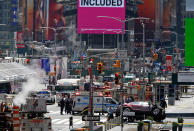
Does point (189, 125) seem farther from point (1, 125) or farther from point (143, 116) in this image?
point (1, 125)

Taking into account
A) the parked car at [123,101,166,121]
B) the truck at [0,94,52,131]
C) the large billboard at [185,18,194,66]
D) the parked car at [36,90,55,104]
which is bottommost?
the parked car at [36,90,55,104]

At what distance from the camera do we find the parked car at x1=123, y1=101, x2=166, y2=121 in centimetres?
4778

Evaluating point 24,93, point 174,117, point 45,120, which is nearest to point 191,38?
point 174,117

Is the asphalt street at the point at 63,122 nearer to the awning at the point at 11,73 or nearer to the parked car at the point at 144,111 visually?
the parked car at the point at 144,111

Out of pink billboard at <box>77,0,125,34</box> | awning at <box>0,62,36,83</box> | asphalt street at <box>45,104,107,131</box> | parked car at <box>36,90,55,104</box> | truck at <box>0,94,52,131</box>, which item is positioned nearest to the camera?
truck at <box>0,94,52,131</box>

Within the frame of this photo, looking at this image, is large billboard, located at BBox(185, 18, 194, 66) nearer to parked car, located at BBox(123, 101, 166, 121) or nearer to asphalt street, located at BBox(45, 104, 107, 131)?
asphalt street, located at BBox(45, 104, 107, 131)

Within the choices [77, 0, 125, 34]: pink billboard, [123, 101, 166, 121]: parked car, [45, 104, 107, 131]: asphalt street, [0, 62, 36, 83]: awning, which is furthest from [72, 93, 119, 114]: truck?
[77, 0, 125, 34]: pink billboard

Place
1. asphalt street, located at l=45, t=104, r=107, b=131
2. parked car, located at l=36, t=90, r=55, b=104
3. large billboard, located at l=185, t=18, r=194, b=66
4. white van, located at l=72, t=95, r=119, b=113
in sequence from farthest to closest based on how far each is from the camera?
parked car, located at l=36, t=90, r=55, b=104 → large billboard, located at l=185, t=18, r=194, b=66 → white van, located at l=72, t=95, r=119, b=113 → asphalt street, located at l=45, t=104, r=107, b=131

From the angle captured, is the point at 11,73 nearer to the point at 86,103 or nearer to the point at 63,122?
the point at 86,103

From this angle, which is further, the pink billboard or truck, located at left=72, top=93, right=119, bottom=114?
the pink billboard

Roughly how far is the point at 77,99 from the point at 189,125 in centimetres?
1358

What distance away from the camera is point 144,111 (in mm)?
48844

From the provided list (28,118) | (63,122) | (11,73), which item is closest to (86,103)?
(63,122)

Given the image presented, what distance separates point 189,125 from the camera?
4488 cm
